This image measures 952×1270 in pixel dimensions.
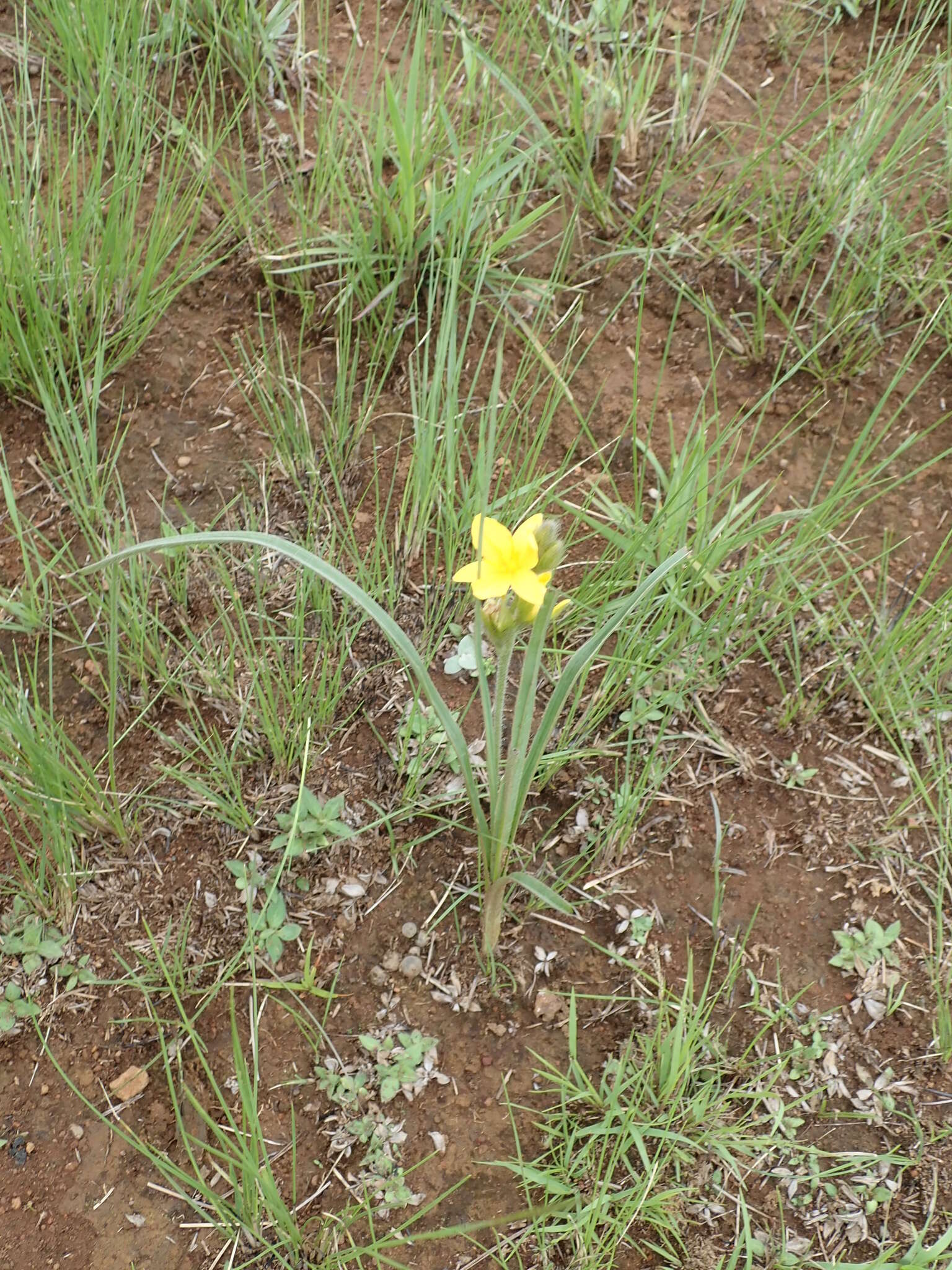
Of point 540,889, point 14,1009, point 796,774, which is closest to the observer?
point 540,889

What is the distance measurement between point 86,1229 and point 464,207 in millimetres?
1704

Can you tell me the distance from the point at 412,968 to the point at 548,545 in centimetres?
72

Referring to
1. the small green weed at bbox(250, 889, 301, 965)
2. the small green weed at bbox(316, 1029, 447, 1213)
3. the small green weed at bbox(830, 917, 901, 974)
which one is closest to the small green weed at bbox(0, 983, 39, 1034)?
the small green weed at bbox(250, 889, 301, 965)

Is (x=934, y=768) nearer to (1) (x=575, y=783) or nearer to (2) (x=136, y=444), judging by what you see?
(1) (x=575, y=783)

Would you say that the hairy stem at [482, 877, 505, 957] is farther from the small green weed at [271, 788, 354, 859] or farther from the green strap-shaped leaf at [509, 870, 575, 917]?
the small green weed at [271, 788, 354, 859]

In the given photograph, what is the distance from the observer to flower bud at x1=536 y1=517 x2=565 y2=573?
1.02 metres

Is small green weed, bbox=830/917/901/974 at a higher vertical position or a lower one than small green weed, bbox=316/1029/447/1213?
higher

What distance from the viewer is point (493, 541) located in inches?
40.7

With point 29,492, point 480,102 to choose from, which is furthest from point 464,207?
point 29,492

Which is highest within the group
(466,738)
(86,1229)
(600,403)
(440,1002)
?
(600,403)

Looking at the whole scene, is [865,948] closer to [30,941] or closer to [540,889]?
[540,889]

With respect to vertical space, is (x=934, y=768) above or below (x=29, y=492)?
below

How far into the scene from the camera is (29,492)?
1.77m

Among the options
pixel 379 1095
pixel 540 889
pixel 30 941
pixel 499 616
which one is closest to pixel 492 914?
pixel 540 889
